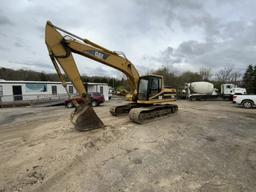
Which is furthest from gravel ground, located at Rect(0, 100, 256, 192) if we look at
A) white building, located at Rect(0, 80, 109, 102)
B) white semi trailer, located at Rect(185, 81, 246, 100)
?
white semi trailer, located at Rect(185, 81, 246, 100)

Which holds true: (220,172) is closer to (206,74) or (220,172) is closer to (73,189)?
(73,189)

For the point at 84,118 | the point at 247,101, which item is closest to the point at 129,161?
the point at 84,118

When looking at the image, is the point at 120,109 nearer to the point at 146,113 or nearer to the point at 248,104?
the point at 146,113

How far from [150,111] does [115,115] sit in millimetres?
2392

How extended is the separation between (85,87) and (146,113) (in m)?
3.28

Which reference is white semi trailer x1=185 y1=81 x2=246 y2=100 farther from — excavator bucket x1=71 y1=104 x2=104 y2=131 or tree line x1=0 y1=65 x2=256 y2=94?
excavator bucket x1=71 y1=104 x2=104 y2=131

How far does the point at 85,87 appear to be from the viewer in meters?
6.74

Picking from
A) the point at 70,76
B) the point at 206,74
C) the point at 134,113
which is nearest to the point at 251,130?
the point at 134,113

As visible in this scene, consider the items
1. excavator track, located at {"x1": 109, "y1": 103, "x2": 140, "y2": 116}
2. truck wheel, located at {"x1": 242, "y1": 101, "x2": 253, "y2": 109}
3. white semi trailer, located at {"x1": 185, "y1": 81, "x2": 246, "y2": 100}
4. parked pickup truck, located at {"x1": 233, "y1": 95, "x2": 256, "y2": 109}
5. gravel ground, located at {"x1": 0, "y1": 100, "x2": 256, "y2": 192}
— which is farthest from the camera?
white semi trailer, located at {"x1": 185, "y1": 81, "x2": 246, "y2": 100}

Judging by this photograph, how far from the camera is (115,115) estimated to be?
9.68m

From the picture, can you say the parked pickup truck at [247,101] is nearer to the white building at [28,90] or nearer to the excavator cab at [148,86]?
the excavator cab at [148,86]

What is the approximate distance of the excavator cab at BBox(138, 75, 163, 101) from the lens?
28.0 feet

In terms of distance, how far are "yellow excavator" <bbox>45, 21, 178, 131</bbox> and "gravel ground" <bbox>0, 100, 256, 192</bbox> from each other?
32.2 inches

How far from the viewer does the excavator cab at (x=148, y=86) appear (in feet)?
28.0
